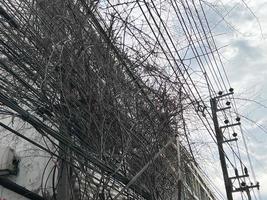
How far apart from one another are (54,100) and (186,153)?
3.18 meters

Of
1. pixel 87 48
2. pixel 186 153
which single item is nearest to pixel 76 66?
pixel 87 48

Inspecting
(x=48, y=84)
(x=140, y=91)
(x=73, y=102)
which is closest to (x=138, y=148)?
(x=140, y=91)

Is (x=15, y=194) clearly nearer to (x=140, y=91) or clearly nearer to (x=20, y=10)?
(x=140, y=91)

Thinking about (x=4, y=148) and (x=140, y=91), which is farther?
(x=4, y=148)

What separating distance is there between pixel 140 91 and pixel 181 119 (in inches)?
37.1

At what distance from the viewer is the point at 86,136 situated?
5652 millimetres

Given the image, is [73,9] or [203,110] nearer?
[73,9]

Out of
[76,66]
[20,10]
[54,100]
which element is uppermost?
[20,10]

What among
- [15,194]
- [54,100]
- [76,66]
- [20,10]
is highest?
[20,10]

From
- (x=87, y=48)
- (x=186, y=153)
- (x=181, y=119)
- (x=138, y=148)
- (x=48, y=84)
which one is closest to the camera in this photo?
(x=48, y=84)

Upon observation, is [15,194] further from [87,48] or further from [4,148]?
[87,48]

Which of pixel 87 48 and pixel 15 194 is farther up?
pixel 87 48

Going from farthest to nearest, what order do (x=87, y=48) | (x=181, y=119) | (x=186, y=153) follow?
1. (x=186, y=153)
2. (x=181, y=119)
3. (x=87, y=48)

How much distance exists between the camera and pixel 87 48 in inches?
227
